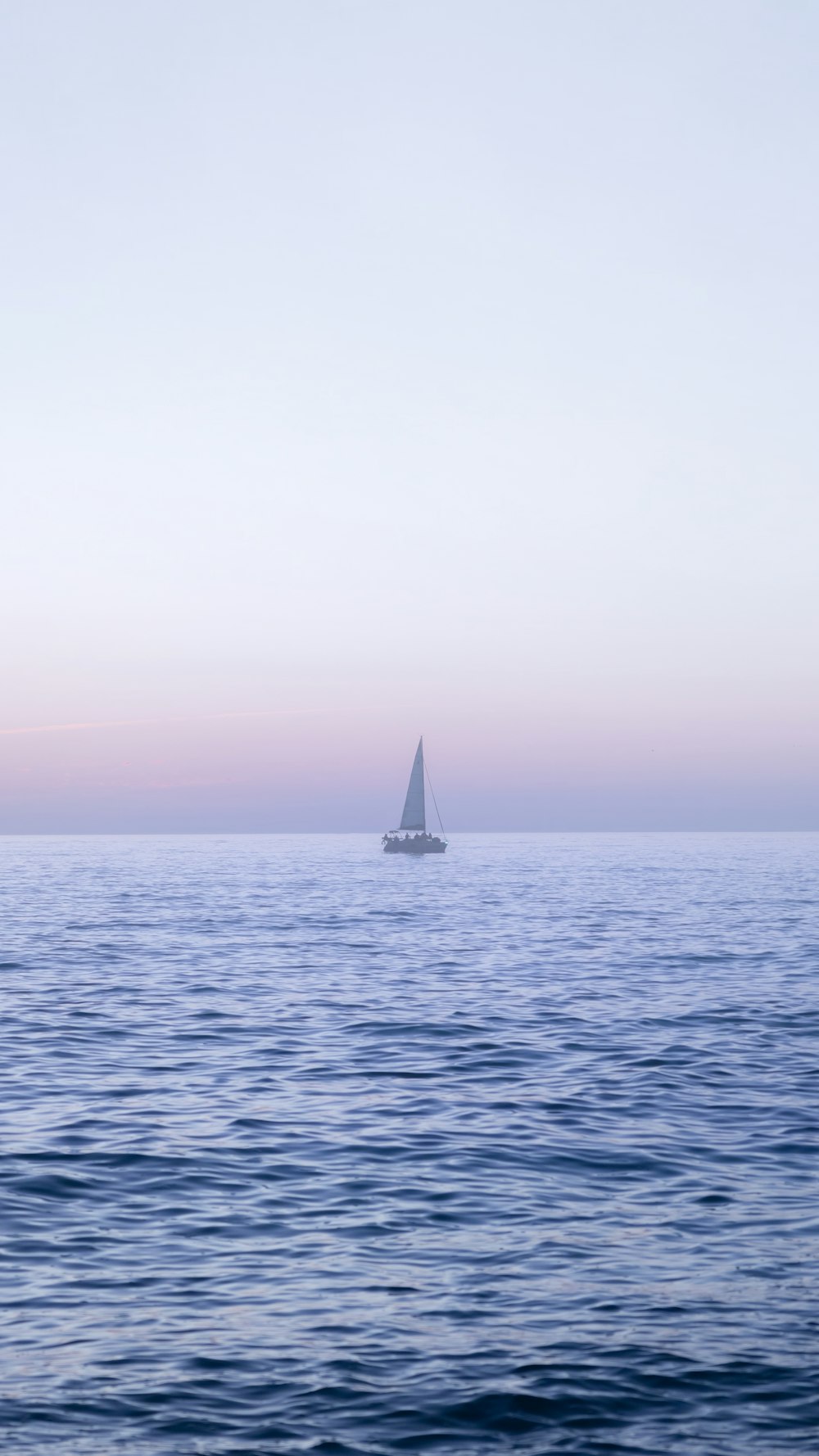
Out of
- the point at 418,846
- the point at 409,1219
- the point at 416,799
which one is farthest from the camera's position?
the point at 418,846

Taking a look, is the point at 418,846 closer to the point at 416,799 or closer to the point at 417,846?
the point at 417,846

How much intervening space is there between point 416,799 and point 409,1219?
133 m

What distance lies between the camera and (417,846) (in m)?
160

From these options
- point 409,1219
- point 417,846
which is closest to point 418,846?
point 417,846

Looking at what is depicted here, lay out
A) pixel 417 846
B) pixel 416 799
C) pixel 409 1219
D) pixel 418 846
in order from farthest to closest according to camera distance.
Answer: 1. pixel 417 846
2. pixel 418 846
3. pixel 416 799
4. pixel 409 1219

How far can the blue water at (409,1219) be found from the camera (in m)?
9.65

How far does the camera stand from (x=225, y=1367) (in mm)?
10250

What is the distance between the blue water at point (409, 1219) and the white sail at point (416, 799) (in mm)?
105047

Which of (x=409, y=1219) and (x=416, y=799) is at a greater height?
(x=416, y=799)

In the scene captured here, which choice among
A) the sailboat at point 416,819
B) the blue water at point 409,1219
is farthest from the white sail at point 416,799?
the blue water at point 409,1219

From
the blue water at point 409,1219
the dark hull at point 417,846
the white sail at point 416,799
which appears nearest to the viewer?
the blue water at point 409,1219

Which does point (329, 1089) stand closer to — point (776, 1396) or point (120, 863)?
point (776, 1396)

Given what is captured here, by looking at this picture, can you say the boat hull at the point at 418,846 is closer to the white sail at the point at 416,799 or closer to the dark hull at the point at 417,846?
the dark hull at the point at 417,846

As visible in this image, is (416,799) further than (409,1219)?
Yes
